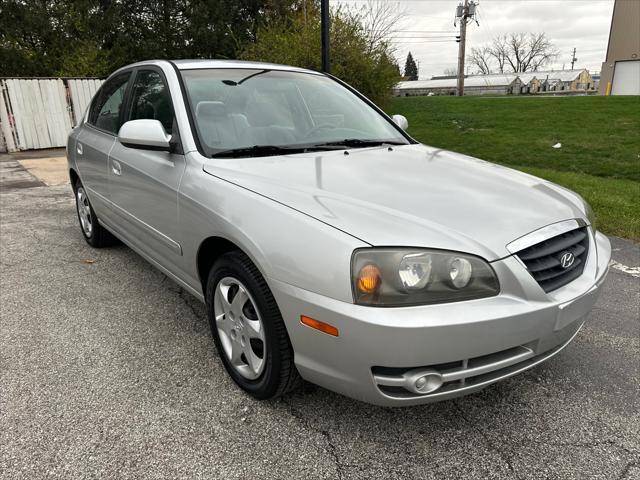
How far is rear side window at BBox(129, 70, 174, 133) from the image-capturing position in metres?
2.97

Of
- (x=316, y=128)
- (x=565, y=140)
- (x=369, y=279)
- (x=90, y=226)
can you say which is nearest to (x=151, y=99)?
(x=316, y=128)

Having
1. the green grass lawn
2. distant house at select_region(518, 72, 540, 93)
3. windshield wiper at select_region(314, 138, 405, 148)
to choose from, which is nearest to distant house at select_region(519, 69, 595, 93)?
distant house at select_region(518, 72, 540, 93)

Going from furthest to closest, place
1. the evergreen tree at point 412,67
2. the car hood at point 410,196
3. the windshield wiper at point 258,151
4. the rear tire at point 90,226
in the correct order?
the evergreen tree at point 412,67 → the rear tire at point 90,226 → the windshield wiper at point 258,151 → the car hood at point 410,196

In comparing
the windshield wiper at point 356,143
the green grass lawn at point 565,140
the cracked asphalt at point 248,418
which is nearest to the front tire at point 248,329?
the cracked asphalt at point 248,418

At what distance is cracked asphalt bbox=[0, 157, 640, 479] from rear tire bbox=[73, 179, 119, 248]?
1.31 m

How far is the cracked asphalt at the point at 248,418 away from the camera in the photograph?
1959 mm

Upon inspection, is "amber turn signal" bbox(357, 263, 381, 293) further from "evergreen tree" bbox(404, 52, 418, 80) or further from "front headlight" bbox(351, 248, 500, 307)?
"evergreen tree" bbox(404, 52, 418, 80)

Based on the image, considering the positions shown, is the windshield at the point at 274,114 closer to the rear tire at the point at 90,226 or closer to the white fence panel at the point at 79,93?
the rear tire at the point at 90,226

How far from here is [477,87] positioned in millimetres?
71688

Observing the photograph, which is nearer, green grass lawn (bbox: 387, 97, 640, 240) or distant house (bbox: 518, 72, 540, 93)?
→ green grass lawn (bbox: 387, 97, 640, 240)

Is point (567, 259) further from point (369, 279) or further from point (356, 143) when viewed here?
point (356, 143)

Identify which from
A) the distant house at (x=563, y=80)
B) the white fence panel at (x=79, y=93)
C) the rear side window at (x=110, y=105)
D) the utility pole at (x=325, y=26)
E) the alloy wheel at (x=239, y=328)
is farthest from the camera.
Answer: the distant house at (x=563, y=80)

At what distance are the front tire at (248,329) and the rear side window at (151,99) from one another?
1.09 m

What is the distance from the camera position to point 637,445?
2.07 meters
